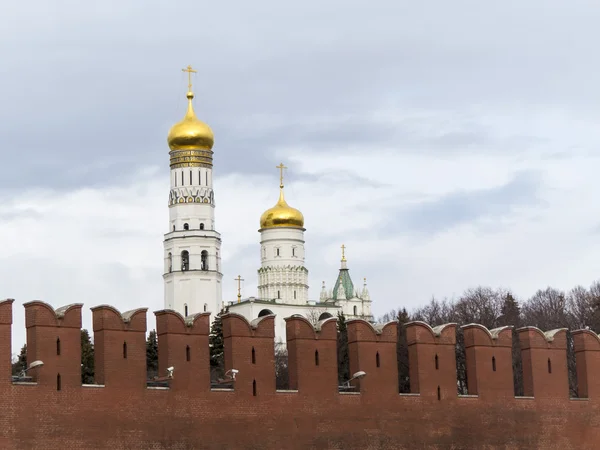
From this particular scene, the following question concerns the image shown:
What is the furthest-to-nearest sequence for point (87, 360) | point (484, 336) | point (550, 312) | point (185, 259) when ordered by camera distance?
point (185, 259) → point (550, 312) → point (87, 360) → point (484, 336)

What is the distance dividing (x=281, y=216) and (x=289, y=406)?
97.5m

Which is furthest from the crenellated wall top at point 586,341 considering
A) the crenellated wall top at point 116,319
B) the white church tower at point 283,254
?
the white church tower at point 283,254

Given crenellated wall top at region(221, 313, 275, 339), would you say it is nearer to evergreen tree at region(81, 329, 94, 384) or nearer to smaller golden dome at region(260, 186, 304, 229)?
evergreen tree at region(81, 329, 94, 384)

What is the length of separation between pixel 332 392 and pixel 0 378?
27.1 ft

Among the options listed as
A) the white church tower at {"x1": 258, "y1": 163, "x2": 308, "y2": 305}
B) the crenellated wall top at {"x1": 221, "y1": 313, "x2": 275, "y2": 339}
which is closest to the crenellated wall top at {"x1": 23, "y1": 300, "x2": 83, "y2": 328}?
the crenellated wall top at {"x1": 221, "y1": 313, "x2": 275, "y2": 339}

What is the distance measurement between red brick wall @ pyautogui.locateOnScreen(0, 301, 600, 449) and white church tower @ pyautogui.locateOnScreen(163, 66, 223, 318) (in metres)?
82.3

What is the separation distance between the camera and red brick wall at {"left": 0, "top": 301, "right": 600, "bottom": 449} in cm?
3253

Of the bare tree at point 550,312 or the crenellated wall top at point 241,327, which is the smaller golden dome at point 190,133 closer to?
the bare tree at point 550,312

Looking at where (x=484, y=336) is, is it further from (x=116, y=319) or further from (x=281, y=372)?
(x=281, y=372)

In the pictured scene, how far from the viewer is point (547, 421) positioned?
39500 mm

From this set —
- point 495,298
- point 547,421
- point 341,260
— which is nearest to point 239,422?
point 547,421

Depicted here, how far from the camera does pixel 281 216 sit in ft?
436

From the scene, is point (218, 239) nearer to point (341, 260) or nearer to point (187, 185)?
point (187, 185)

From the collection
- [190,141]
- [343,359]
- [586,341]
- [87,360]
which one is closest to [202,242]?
[190,141]
